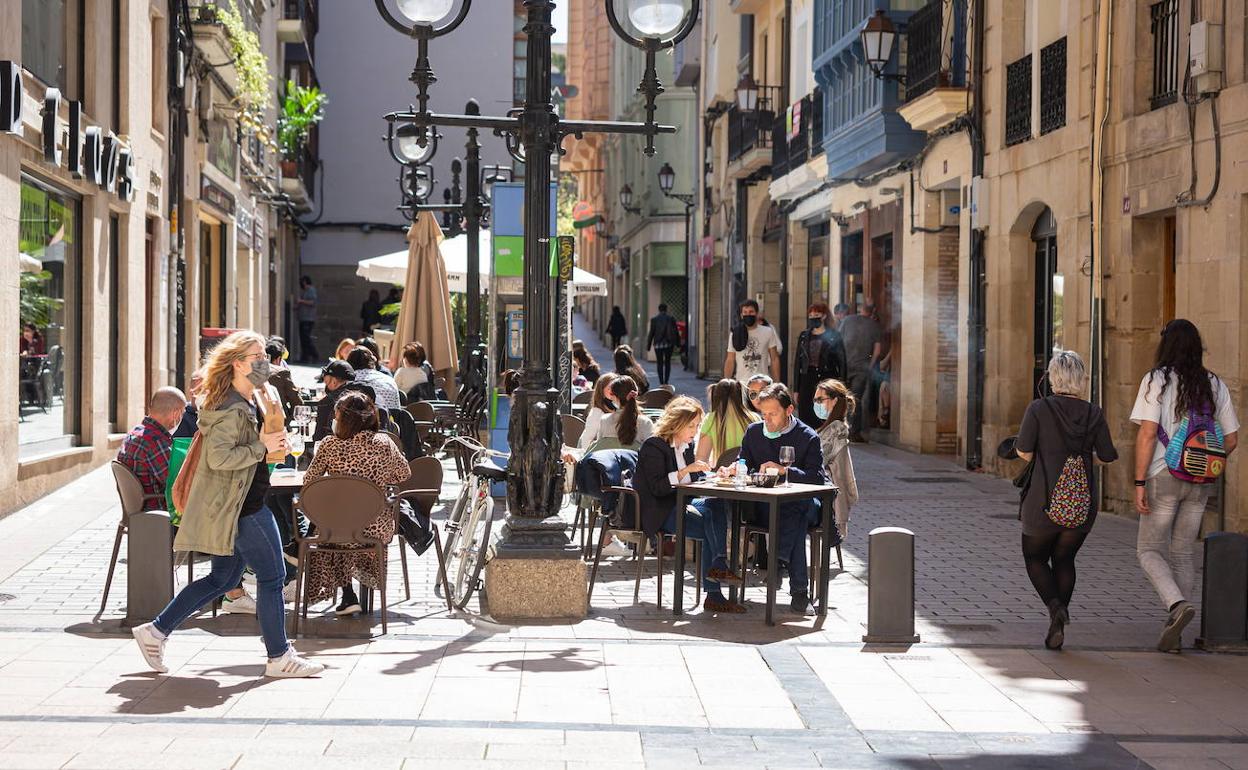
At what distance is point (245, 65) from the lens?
80.6 ft

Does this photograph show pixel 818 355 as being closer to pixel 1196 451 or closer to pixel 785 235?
pixel 785 235

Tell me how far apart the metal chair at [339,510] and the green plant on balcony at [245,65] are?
15.0 m

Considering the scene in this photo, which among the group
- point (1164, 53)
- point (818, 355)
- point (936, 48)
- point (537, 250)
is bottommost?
point (818, 355)

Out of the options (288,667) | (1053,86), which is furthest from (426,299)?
(288,667)

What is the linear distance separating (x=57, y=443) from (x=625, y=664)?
371 inches

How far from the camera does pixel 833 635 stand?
29.5ft

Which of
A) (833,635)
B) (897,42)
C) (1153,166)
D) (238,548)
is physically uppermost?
(897,42)

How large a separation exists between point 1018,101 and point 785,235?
12307 millimetres

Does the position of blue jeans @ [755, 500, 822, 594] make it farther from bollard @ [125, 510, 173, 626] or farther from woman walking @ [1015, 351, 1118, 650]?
bollard @ [125, 510, 173, 626]

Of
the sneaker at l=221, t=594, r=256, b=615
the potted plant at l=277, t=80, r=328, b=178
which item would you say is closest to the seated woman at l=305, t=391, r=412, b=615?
the sneaker at l=221, t=594, r=256, b=615

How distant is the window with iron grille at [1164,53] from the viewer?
1417 centimetres

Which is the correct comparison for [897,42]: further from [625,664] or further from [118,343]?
[625,664]

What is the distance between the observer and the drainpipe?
29.4m

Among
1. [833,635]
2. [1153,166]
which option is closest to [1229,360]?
[1153,166]
